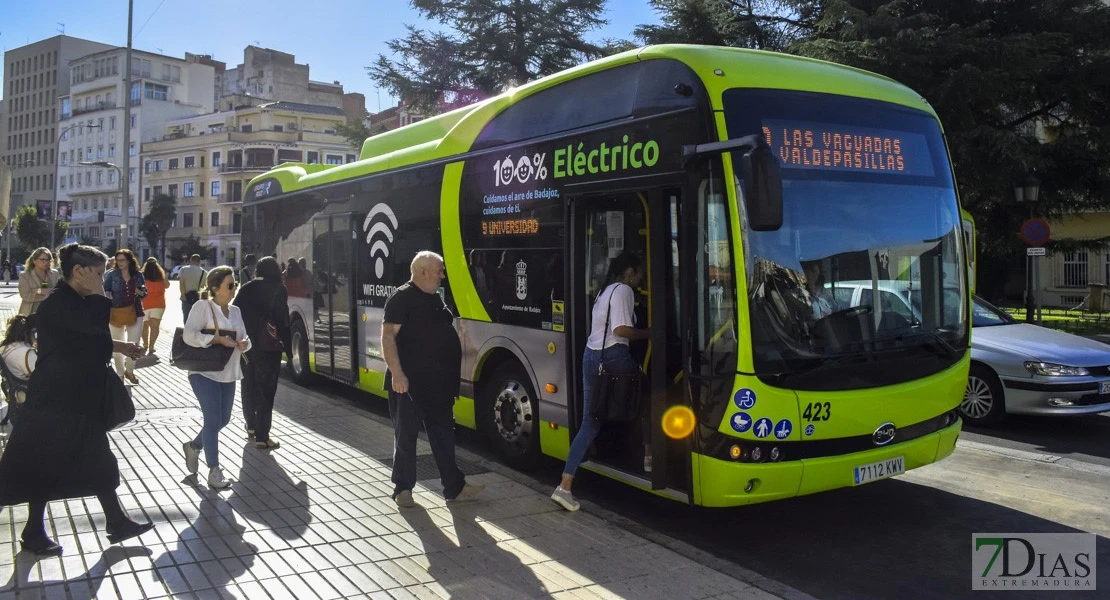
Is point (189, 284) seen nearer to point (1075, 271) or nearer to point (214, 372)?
point (214, 372)

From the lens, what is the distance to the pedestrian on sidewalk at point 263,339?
818cm

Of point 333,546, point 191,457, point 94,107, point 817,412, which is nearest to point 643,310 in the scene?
point 817,412

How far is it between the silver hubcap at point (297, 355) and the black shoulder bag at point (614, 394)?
24.3ft

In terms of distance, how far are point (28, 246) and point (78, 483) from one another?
80216mm

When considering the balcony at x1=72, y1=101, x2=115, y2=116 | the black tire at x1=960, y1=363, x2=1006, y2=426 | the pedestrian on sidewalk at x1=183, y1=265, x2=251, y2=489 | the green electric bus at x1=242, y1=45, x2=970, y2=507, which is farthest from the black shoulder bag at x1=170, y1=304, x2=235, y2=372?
the balcony at x1=72, y1=101, x2=115, y2=116

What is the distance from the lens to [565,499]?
621 cm

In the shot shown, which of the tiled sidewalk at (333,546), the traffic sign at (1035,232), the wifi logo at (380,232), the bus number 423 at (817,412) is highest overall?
the traffic sign at (1035,232)

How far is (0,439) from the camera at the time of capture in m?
8.25

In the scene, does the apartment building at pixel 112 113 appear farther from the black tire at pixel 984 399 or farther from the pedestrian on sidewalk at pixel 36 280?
the black tire at pixel 984 399

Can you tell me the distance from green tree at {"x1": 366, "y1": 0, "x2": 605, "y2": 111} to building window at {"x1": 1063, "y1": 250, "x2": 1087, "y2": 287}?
21567 millimetres

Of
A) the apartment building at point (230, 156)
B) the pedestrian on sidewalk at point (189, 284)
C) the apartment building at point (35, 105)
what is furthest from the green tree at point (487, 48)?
the apartment building at point (35, 105)

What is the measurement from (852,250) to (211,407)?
4.77 meters

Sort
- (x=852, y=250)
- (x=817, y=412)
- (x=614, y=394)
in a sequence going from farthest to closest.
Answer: (x=614, y=394) → (x=852, y=250) → (x=817, y=412)

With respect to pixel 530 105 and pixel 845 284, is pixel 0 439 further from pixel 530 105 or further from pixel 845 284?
pixel 845 284
